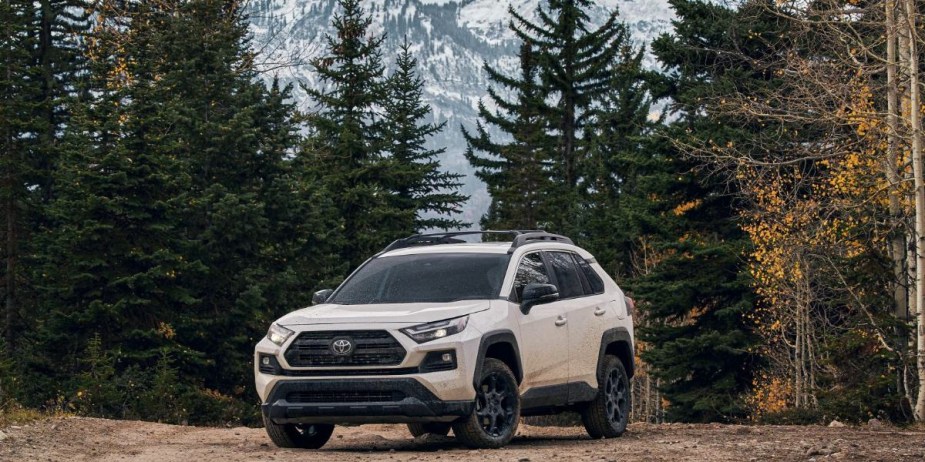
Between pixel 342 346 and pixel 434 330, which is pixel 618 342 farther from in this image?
pixel 342 346

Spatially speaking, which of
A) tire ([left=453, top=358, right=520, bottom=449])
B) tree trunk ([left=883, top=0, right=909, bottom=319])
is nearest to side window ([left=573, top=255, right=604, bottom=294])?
tire ([left=453, top=358, right=520, bottom=449])

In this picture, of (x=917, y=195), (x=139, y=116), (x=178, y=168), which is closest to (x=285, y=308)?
(x=178, y=168)

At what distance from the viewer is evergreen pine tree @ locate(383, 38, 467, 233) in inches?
2157

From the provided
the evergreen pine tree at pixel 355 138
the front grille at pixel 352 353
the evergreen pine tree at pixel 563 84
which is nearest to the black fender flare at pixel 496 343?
the front grille at pixel 352 353

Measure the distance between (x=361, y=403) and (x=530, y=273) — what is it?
2505 mm

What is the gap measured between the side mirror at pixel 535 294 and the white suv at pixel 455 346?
0.02 meters

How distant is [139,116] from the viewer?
29.1 meters

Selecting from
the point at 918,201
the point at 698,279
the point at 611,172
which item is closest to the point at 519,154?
the point at 611,172

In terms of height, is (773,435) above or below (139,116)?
below

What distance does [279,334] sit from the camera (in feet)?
35.0

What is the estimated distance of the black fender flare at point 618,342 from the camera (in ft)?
41.9

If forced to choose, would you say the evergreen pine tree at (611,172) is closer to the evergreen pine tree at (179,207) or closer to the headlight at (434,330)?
the evergreen pine tree at (179,207)

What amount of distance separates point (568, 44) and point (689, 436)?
154ft

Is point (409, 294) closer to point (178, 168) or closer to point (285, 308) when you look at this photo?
point (178, 168)
